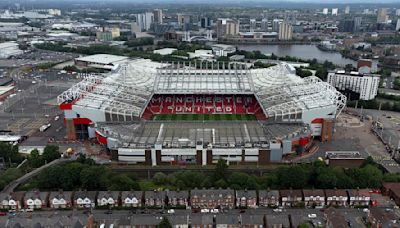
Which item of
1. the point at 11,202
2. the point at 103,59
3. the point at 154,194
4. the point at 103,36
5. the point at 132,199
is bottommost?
the point at 11,202

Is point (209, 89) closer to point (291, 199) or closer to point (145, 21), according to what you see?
point (291, 199)

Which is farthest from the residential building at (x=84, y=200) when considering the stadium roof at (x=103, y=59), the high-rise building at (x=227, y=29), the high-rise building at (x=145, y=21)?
the high-rise building at (x=145, y=21)

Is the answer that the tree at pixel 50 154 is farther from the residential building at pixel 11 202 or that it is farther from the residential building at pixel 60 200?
the residential building at pixel 60 200

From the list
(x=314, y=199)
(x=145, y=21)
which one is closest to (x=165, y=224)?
(x=314, y=199)

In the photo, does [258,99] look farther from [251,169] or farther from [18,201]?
[18,201]

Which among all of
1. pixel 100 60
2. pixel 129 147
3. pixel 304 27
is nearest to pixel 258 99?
pixel 129 147

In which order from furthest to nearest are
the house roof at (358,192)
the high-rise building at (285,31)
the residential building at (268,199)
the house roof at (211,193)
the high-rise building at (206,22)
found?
the high-rise building at (206,22) → the high-rise building at (285,31) → the house roof at (358,192) → the residential building at (268,199) → the house roof at (211,193)
